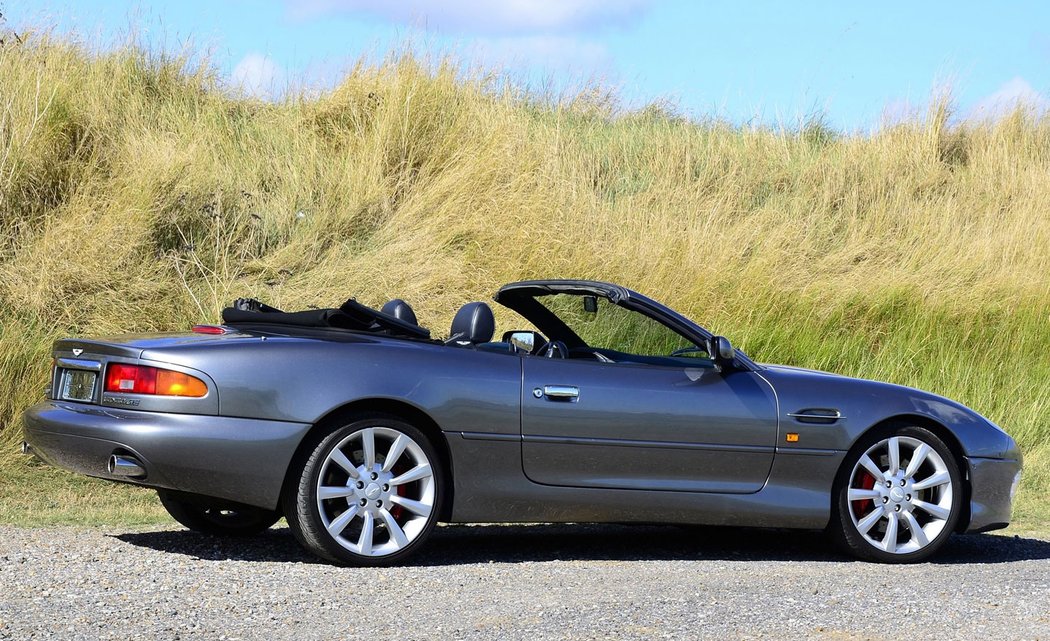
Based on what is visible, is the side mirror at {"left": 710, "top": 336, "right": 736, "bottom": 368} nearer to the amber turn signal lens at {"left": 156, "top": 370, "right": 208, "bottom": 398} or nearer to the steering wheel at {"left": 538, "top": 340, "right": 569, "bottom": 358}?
the steering wheel at {"left": 538, "top": 340, "right": 569, "bottom": 358}

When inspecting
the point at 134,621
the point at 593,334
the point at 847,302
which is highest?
the point at 847,302

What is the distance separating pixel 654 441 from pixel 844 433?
103 cm

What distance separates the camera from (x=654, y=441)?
21.0ft

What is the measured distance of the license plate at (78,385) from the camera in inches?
235

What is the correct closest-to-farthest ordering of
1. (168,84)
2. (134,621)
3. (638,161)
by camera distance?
(134,621) → (168,84) → (638,161)

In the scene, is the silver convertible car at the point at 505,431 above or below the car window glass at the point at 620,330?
below

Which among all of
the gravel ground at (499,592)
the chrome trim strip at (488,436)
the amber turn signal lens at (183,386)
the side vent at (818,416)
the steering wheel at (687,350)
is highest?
the steering wheel at (687,350)

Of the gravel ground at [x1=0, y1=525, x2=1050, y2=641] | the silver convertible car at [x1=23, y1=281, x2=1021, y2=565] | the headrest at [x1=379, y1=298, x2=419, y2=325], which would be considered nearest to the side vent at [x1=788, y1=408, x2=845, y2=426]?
Result: the silver convertible car at [x1=23, y1=281, x2=1021, y2=565]

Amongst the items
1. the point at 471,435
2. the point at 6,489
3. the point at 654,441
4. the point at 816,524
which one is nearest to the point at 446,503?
the point at 471,435

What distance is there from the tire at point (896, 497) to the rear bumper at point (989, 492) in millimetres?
89

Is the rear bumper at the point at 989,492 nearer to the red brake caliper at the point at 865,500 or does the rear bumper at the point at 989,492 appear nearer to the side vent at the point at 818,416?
the red brake caliper at the point at 865,500

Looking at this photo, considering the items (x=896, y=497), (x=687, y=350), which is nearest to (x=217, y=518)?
(x=687, y=350)

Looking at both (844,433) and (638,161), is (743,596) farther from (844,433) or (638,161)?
(638,161)

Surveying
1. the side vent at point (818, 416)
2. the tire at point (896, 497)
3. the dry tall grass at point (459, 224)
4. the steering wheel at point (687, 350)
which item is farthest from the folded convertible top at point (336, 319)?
the dry tall grass at point (459, 224)
